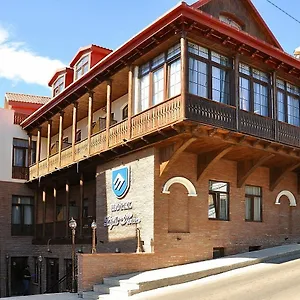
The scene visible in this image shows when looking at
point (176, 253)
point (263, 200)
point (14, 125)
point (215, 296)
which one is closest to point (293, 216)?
point (263, 200)

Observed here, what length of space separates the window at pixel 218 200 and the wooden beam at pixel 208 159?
0.88 meters

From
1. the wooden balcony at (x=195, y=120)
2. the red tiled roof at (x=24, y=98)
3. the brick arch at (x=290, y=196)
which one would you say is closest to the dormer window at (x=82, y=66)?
the wooden balcony at (x=195, y=120)

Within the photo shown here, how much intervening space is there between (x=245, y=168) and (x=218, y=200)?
1.69 m

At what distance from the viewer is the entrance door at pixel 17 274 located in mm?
27398

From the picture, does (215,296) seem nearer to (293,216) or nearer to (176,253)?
(176,253)

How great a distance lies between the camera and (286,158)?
20.2 meters

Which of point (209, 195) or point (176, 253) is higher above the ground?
point (209, 195)

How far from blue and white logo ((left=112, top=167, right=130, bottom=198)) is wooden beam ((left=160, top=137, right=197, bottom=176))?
76.0 inches

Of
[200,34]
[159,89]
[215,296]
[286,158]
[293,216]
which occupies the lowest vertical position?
[215,296]

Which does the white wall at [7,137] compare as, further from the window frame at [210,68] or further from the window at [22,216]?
the window frame at [210,68]

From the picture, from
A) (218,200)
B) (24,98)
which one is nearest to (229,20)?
(218,200)

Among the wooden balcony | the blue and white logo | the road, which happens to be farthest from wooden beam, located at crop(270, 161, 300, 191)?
the blue and white logo

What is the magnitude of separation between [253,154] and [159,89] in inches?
168

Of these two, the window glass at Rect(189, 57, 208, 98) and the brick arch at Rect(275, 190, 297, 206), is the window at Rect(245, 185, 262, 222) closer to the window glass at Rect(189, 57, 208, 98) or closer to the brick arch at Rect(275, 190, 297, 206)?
the brick arch at Rect(275, 190, 297, 206)
